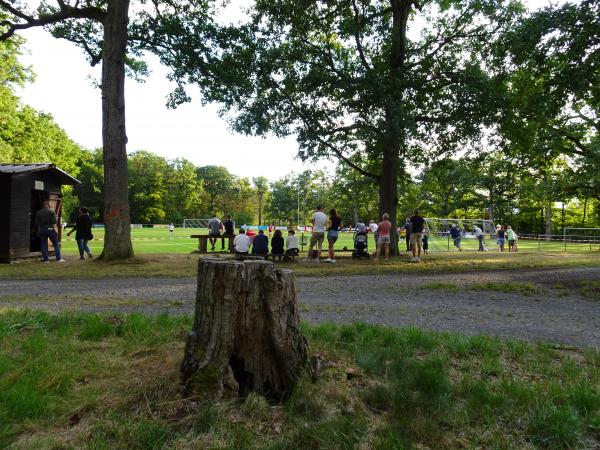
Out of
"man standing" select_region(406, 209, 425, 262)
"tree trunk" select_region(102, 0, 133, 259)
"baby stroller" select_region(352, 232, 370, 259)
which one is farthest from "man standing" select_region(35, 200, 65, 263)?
"man standing" select_region(406, 209, 425, 262)

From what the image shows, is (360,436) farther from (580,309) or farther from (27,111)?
(27,111)

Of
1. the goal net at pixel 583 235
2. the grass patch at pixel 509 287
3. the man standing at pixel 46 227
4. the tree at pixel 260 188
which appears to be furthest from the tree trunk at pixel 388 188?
the tree at pixel 260 188

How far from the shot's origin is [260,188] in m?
118

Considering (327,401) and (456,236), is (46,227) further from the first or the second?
(456,236)

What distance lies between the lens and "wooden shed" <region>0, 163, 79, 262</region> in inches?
535

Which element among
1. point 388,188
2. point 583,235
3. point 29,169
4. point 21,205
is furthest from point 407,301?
point 583,235

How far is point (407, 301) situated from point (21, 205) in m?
13.5

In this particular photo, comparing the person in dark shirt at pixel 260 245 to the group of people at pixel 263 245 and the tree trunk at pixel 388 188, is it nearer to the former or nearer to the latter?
the group of people at pixel 263 245

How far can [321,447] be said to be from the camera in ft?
7.80

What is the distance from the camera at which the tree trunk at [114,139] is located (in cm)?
1324

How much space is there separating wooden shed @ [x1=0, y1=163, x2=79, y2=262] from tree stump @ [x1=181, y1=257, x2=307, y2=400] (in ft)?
44.7

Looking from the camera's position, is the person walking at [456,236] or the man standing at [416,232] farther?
the person walking at [456,236]

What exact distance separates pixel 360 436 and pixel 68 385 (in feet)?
7.11

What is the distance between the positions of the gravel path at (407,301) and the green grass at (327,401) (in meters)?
1.48
